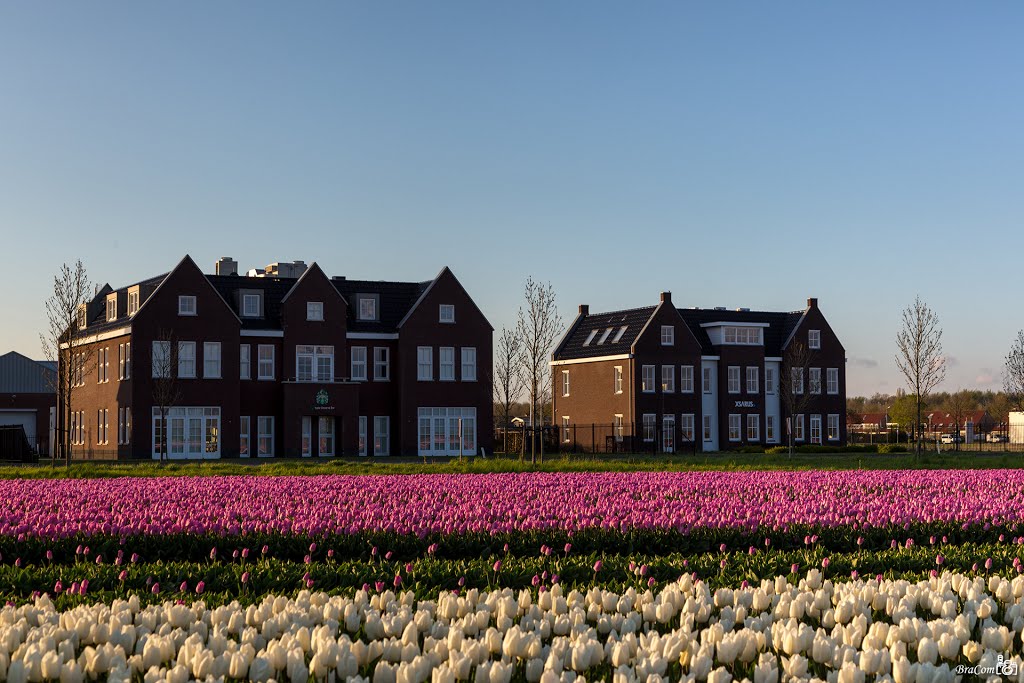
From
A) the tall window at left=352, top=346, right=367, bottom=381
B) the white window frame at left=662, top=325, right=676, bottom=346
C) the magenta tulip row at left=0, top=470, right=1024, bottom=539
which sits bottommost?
the magenta tulip row at left=0, top=470, right=1024, bottom=539

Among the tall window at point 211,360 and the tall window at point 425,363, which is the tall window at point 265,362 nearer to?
the tall window at point 211,360

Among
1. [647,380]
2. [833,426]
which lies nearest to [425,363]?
[647,380]

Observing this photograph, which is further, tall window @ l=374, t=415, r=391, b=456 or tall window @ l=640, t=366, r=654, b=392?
tall window @ l=640, t=366, r=654, b=392

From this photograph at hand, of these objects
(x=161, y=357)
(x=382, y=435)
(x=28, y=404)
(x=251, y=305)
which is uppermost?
(x=251, y=305)

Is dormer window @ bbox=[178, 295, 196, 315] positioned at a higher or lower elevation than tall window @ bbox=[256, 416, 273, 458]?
higher

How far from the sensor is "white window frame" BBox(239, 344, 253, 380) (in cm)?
5406

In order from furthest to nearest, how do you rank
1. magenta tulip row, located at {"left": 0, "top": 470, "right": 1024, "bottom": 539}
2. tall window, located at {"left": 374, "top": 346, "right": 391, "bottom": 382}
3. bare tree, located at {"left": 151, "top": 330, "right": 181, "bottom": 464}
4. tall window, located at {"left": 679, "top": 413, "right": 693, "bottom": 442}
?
tall window, located at {"left": 679, "top": 413, "right": 693, "bottom": 442} < tall window, located at {"left": 374, "top": 346, "right": 391, "bottom": 382} < bare tree, located at {"left": 151, "top": 330, "right": 181, "bottom": 464} < magenta tulip row, located at {"left": 0, "top": 470, "right": 1024, "bottom": 539}

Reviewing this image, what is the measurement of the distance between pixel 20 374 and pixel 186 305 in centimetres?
2865

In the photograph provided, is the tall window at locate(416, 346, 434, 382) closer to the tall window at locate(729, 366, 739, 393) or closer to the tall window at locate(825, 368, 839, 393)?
the tall window at locate(729, 366, 739, 393)

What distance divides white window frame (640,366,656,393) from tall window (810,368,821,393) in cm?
1136

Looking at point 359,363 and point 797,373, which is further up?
point 359,363

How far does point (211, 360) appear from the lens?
173 ft

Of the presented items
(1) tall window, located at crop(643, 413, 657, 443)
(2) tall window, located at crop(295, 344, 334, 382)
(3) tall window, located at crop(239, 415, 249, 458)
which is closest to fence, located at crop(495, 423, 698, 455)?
(1) tall window, located at crop(643, 413, 657, 443)

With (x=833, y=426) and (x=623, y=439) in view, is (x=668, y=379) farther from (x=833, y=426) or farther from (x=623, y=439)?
(x=833, y=426)
